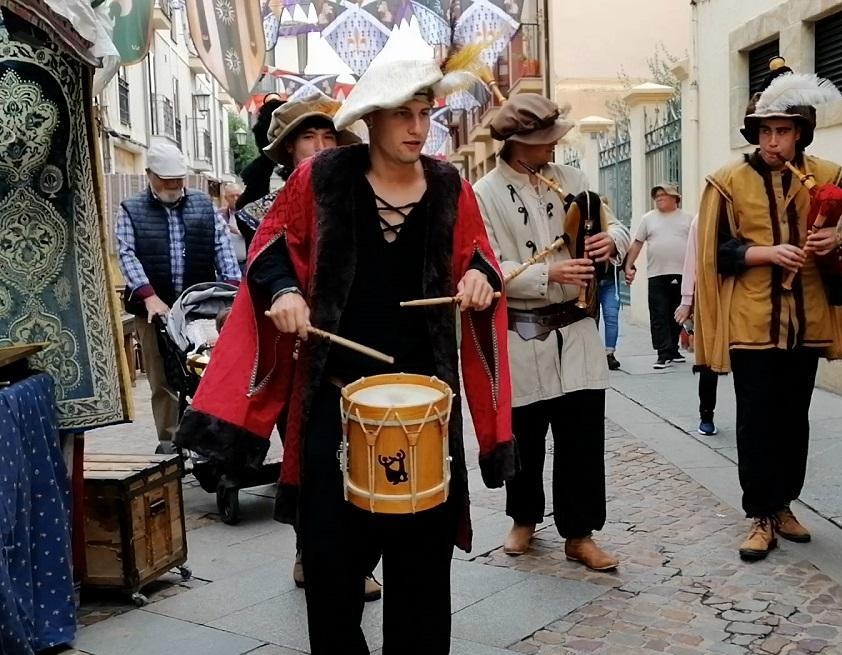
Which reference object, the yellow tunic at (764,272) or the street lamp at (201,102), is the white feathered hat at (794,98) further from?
the street lamp at (201,102)

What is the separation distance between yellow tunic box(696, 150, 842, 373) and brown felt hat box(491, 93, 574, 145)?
788 millimetres

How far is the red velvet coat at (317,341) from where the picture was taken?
2709mm

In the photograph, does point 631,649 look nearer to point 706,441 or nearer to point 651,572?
point 651,572

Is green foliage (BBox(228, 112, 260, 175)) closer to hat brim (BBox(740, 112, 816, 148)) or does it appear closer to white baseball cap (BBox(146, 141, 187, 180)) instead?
white baseball cap (BBox(146, 141, 187, 180))

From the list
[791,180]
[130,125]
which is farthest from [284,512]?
[130,125]

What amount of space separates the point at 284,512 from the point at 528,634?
52.3 inches

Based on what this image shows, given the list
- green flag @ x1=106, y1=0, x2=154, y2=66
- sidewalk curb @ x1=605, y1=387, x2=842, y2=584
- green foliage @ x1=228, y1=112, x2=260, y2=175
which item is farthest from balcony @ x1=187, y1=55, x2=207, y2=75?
green flag @ x1=106, y1=0, x2=154, y2=66

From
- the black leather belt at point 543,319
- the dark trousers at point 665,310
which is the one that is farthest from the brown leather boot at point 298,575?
the dark trousers at point 665,310

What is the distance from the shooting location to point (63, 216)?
3510mm

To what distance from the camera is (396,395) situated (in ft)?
8.30

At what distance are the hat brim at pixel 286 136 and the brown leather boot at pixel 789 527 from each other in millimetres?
2550

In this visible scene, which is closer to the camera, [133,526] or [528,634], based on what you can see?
[528,634]

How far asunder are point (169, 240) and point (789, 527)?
13.4ft

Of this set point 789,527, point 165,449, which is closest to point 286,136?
point 789,527
